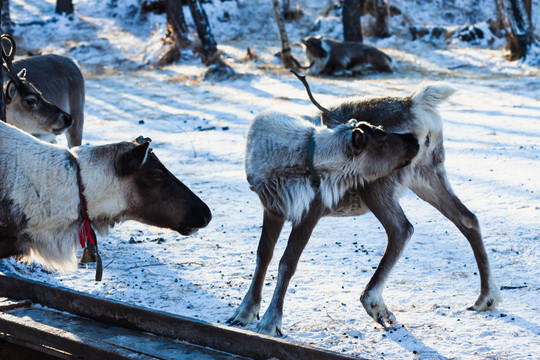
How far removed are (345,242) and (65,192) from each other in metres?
2.17

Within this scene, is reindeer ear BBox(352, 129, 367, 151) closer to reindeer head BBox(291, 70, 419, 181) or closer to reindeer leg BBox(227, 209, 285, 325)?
reindeer head BBox(291, 70, 419, 181)

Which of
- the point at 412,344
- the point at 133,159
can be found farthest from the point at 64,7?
the point at 412,344

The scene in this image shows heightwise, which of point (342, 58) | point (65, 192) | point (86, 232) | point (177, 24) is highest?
point (65, 192)

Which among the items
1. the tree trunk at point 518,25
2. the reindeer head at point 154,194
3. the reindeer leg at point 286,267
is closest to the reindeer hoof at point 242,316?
the reindeer leg at point 286,267

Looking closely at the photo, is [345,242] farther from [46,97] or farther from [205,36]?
[205,36]

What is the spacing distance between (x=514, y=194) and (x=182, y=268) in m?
2.76

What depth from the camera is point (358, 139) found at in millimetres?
3562

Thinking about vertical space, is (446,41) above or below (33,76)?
below

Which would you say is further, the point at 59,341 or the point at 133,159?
the point at 133,159

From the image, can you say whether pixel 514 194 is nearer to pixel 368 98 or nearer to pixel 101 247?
pixel 368 98

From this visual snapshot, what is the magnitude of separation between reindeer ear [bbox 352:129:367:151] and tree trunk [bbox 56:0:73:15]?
18.4 m

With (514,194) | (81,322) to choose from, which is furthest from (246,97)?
(81,322)

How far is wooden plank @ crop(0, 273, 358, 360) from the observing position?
2711 millimetres

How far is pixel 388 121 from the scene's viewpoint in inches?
150
